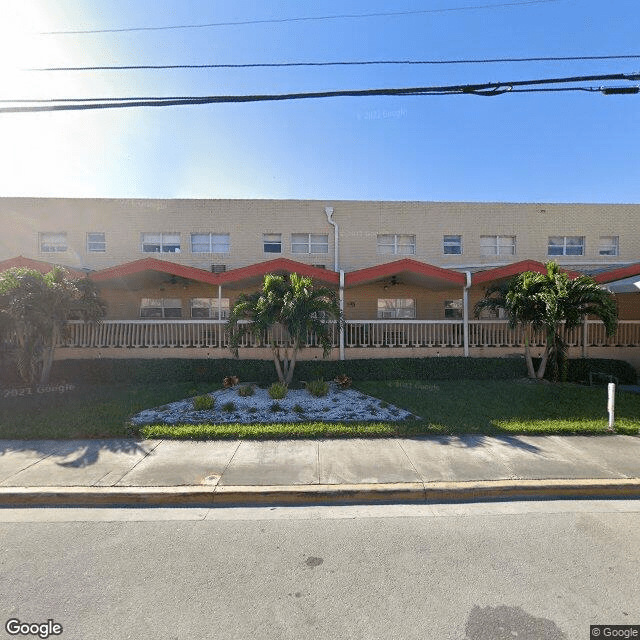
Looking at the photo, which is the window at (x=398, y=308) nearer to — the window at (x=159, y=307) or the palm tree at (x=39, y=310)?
the window at (x=159, y=307)

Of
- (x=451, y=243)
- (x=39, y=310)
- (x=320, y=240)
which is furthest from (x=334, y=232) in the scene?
(x=39, y=310)

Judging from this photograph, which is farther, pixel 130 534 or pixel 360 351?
pixel 360 351

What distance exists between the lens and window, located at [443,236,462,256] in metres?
14.0

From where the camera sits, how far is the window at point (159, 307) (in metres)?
13.3

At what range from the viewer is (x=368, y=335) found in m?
10.8

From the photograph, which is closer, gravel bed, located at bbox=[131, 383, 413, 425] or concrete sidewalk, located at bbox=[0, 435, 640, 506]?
concrete sidewalk, located at bbox=[0, 435, 640, 506]

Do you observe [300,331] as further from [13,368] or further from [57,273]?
[13,368]

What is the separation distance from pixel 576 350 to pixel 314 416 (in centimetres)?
959

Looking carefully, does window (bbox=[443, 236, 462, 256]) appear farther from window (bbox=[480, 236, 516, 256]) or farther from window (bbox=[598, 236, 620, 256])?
window (bbox=[598, 236, 620, 256])

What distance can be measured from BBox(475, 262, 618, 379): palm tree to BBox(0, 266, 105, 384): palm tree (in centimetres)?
1163

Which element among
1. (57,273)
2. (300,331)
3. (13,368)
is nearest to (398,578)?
(300,331)

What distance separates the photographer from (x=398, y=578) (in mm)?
2613

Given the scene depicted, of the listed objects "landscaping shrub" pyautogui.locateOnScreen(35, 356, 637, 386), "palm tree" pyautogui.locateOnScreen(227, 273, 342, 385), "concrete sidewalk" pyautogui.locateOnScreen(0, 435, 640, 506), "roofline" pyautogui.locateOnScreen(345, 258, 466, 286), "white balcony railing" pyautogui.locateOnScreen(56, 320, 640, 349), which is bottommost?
"concrete sidewalk" pyautogui.locateOnScreen(0, 435, 640, 506)

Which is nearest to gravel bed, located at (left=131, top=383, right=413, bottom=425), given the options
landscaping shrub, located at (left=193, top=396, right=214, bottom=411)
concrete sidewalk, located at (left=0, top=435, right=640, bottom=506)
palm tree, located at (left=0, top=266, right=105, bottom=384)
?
landscaping shrub, located at (left=193, top=396, right=214, bottom=411)
